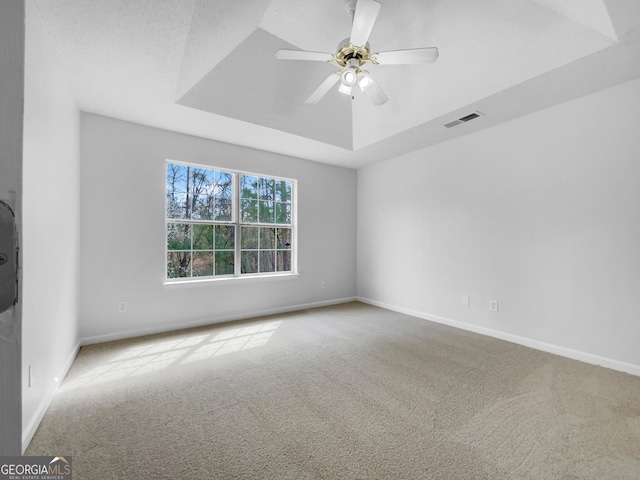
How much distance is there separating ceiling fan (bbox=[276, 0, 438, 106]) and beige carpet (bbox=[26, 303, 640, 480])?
8.08ft

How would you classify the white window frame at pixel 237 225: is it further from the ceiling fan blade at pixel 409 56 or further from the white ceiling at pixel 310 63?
the ceiling fan blade at pixel 409 56

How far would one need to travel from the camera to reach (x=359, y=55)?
7.45ft

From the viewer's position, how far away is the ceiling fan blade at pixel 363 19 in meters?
1.84

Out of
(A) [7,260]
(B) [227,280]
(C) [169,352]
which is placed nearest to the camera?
(A) [7,260]

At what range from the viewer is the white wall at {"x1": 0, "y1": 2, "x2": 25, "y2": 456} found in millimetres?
225

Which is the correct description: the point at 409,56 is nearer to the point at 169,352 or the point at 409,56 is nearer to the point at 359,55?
the point at 359,55

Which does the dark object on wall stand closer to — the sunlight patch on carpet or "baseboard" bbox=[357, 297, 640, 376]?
the sunlight patch on carpet

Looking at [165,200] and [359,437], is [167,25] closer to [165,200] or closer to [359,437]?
[165,200]

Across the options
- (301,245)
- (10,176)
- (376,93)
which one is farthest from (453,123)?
(10,176)

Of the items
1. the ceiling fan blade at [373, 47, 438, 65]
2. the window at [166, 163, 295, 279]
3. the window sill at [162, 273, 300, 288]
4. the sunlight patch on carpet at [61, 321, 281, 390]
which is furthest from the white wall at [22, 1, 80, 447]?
the ceiling fan blade at [373, 47, 438, 65]

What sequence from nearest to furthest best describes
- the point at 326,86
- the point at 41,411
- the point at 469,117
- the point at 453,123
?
the point at 41,411, the point at 326,86, the point at 469,117, the point at 453,123

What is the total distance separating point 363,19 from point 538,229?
266cm

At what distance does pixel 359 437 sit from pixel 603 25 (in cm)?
315

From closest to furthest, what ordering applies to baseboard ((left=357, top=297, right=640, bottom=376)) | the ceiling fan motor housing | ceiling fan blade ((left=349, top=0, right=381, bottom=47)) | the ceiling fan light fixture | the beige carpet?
the beige carpet
ceiling fan blade ((left=349, top=0, right=381, bottom=47))
the ceiling fan motor housing
the ceiling fan light fixture
baseboard ((left=357, top=297, right=640, bottom=376))
